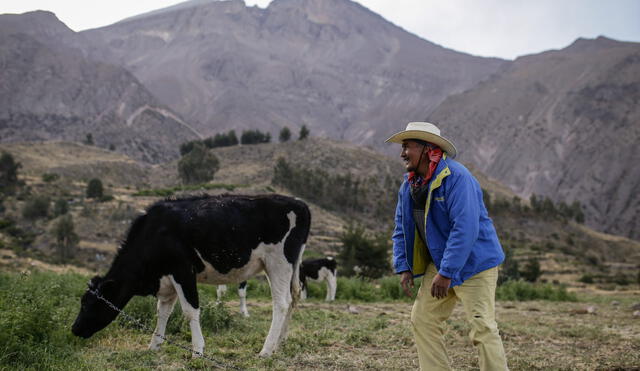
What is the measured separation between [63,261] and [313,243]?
75.4 ft

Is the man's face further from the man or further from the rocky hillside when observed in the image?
the rocky hillside

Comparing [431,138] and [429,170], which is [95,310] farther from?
[431,138]

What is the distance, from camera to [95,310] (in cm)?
687

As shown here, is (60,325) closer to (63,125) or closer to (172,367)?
(172,367)

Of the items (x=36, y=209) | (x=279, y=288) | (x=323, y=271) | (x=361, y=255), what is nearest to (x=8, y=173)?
(x=36, y=209)

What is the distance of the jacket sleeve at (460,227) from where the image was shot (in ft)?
14.9

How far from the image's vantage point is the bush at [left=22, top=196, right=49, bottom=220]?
1934 inches

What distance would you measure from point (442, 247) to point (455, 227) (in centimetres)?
38

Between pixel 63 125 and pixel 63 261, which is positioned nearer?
pixel 63 261

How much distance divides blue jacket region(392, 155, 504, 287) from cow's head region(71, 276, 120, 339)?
13.8 ft

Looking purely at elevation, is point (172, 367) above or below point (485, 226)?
below

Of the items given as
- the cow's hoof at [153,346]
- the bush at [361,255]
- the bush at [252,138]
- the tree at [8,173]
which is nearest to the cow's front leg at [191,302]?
the cow's hoof at [153,346]

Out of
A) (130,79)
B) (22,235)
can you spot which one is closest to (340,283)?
(22,235)

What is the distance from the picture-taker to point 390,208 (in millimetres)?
83500
